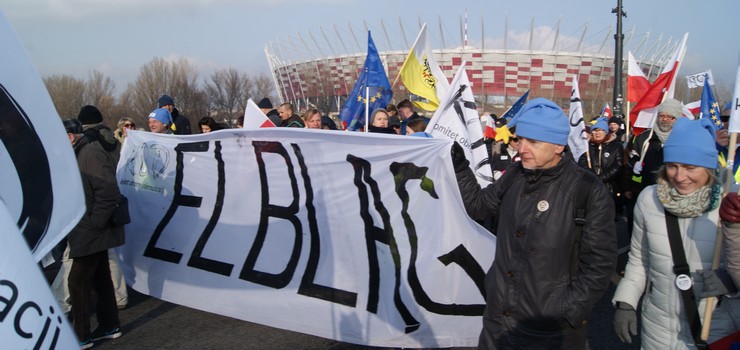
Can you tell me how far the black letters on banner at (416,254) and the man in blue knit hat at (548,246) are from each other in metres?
1.20

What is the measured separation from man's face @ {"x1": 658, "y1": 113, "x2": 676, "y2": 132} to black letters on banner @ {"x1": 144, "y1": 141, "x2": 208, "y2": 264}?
465 cm

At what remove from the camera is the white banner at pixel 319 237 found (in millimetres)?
4086

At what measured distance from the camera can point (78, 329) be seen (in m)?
4.54

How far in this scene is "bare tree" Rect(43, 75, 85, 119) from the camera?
48.2 metres

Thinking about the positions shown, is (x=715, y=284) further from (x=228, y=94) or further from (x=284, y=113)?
(x=228, y=94)

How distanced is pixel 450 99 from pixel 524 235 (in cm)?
259

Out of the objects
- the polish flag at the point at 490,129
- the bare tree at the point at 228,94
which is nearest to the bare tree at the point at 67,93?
the bare tree at the point at 228,94

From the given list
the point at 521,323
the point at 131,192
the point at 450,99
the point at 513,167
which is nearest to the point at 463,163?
the point at 513,167

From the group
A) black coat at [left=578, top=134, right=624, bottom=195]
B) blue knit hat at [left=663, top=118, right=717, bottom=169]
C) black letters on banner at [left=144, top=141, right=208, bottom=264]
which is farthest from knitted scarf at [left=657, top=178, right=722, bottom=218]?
black coat at [left=578, top=134, right=624, bottom=195]

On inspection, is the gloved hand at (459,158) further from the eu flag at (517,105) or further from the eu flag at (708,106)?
the eu flag at (517,105)

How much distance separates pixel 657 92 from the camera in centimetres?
780

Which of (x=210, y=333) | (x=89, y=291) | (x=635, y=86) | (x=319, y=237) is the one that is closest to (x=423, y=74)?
(x=635, y=86)

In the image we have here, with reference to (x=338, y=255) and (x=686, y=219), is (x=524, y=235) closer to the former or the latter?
(x=686, y=219)

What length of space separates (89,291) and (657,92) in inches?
284
